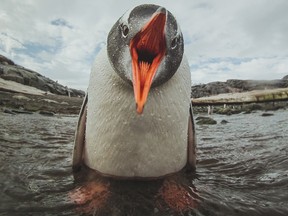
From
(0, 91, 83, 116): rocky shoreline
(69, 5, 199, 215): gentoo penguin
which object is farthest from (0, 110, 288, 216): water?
(0, 91, 83, 116): rocky shoreline

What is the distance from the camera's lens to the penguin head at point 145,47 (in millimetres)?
1998

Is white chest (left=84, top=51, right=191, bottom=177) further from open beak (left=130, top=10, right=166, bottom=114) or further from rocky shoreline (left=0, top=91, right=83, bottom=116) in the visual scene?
rocky shoreline (left=0, top=91, right=83, bottom=116)

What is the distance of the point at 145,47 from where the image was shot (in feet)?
6.87

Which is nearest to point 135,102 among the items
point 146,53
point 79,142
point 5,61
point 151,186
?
point 146,53

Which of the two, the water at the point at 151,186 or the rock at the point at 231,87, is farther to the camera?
the rock at the point at 231,87

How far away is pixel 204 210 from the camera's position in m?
2.34

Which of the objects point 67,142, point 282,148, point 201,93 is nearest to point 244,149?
point 282,148

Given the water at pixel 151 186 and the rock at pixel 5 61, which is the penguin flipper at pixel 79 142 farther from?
the rock at pixel 5 61

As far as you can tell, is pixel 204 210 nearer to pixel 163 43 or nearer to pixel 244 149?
pixel 163 43

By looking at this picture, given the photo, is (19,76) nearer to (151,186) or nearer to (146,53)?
(151,186)

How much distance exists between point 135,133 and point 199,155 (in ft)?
6.64

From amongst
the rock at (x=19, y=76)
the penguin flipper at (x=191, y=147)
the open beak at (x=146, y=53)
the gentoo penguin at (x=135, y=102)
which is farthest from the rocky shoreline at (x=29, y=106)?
the rock at (x=19, y=76)

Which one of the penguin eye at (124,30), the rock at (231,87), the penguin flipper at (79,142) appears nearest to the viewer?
the penguin eye at (124,30)

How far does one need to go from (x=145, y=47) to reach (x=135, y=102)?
1.91 ft
